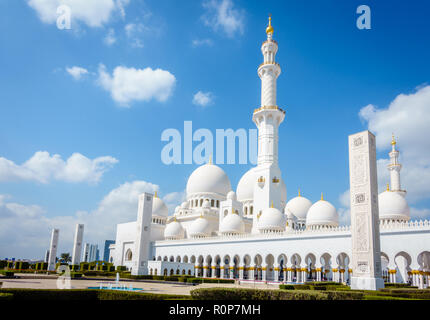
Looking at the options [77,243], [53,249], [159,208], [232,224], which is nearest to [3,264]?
[53,249]

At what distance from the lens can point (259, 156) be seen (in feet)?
135

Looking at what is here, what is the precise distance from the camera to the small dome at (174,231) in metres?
47.0

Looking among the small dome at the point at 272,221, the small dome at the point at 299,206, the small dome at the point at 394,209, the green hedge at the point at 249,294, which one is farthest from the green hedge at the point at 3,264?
the small dome at the point at 394,209

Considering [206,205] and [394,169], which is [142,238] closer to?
[206,205]

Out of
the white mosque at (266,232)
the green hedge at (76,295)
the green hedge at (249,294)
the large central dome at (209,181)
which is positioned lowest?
the green hedge at (76,295)

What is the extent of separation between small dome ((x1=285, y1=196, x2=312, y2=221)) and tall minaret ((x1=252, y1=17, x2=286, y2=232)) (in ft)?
21.0

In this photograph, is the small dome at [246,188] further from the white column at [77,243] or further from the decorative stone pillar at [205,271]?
the white column at [77,243]

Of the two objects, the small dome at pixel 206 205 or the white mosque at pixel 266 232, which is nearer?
the white mosque at pixel 266 232

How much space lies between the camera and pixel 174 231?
4700cm

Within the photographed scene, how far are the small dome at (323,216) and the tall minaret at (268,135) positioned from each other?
17.0 feet

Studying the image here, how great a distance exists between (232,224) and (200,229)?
5885 mm
